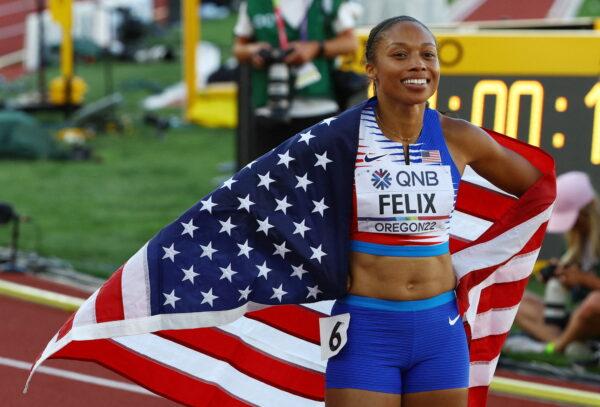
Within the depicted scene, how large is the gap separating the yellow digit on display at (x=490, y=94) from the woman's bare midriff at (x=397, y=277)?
190 inches

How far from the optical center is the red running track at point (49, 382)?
22.1 ft

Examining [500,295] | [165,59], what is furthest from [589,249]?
[165,59]

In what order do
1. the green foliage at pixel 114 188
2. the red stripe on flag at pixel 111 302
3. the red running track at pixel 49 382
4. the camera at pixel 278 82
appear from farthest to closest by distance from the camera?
the green foliage at pixel 114 188 < the camera at pixel 278 82 < the red running track at pixel 49 382 < the red stripe on flag at pixel 111 302

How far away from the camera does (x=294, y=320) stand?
16.6ft

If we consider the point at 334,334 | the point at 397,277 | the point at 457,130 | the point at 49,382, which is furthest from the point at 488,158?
the point at 49,382

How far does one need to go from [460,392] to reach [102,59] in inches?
840

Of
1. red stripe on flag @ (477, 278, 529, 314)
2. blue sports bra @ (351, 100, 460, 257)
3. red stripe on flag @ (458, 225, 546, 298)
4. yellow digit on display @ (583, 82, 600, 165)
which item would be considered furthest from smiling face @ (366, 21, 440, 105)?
yellow digit on display @ (583, 82, 600, 165)

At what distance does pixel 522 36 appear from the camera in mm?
9250

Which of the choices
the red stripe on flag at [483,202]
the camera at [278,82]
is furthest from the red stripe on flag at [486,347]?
the camera at [278,82]

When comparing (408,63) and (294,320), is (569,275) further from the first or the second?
(408,63)

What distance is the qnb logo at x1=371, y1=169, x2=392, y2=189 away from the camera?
4.20 m

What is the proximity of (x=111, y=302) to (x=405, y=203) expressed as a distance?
3.71 ft

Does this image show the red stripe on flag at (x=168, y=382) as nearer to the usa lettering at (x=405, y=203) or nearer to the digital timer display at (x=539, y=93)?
the usa lettering at (x=405, y=203)

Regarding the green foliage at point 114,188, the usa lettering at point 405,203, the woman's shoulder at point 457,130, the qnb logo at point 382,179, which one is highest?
the woman's shoulder at point 457,130
